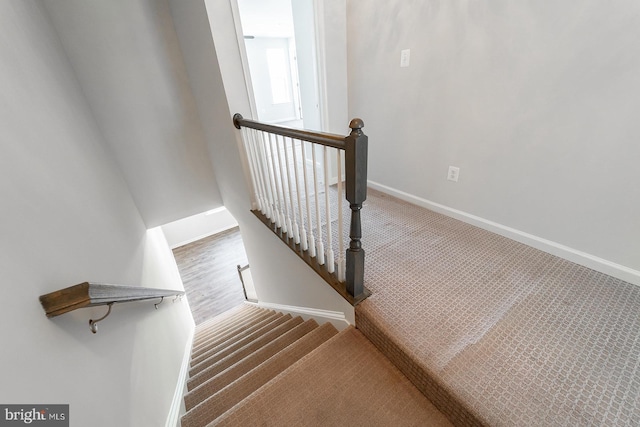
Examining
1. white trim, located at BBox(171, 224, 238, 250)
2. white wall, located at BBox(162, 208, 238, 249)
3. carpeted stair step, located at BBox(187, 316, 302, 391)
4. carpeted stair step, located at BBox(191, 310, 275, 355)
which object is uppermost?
carpeted stair step, located at BBox(187, 316, 302, 391)

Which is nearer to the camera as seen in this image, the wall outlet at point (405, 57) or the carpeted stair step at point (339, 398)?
the carpeted stair step at point (339, 398)

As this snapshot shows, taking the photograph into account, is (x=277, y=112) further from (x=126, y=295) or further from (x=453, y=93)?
(x=126, y=295)

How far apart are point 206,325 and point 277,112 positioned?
6.07m

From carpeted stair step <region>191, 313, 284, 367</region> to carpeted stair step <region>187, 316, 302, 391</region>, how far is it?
185 millimetres

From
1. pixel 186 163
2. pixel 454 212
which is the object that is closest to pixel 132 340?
pixel 186 163

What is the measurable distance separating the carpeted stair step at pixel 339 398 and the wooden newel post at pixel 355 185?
35cm

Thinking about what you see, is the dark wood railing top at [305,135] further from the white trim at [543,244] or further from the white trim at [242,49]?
the white trim at [543,244]

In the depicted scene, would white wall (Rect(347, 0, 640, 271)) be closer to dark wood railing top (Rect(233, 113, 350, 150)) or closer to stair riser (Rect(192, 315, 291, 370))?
dark wood railing top (Rect(233, 113, 350, 150))

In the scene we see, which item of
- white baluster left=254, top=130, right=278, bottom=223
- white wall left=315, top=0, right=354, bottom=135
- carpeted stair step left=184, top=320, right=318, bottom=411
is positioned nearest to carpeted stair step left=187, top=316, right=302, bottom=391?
carpeted stair step left=184, top=320, right=318, bottom=411

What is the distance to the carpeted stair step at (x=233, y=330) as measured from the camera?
101 inches

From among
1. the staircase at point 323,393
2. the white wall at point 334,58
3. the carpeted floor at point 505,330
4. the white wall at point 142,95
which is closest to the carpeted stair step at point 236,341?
the staircase at point 323,393

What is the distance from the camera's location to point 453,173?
1.96 metres

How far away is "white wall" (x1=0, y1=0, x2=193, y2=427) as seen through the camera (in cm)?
66

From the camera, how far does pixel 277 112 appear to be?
7.59 m
